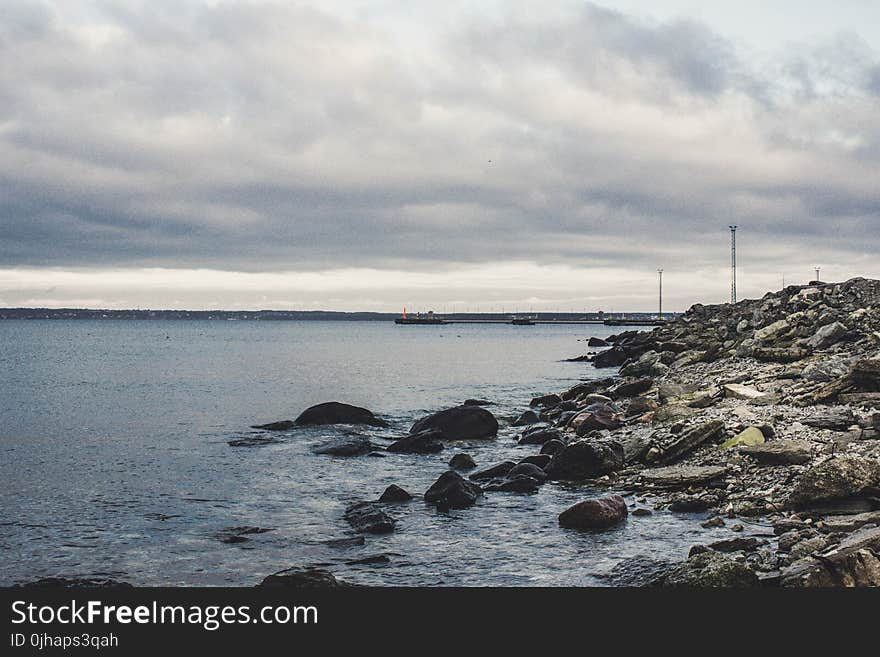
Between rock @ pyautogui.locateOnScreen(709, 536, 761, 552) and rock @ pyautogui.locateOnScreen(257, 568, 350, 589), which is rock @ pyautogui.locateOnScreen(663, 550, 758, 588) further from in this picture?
rock @ pyautogui.locateOnScreen(257, 568, 350, 589)

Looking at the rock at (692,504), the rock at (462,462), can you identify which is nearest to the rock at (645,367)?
the rock at (462,462)

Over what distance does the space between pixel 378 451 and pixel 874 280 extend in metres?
41.3

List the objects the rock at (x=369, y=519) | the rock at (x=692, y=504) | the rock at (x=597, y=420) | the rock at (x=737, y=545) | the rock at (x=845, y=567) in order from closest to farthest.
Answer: the rock at (x=845, y=567) < the rock at (x=737, y=545) < the rock at (x=692, y=504) < the rock at (x=369, y=519) < the rock at (x=597, y=420)

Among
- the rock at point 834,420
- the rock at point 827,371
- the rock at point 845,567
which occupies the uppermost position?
the rock at point 827,371

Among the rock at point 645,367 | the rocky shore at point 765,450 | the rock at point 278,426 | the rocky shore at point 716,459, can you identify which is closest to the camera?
the rocky shore at point 765,450

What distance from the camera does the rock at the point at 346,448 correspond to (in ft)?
85.5

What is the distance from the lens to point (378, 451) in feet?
87.2

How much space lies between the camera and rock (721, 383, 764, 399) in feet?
81.3

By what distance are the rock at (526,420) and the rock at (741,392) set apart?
9.44 metres

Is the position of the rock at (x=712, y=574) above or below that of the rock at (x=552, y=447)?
above

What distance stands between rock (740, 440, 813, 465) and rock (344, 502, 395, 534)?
8462mm

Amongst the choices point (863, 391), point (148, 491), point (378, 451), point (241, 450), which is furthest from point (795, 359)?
point (148, 491)

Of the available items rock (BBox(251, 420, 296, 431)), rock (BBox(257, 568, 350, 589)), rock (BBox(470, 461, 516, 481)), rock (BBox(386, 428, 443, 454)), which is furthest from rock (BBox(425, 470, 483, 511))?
rock (BBox(251, 420, 296, 431))

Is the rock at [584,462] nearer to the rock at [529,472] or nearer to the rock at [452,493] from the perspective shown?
the rock at [529,472]
